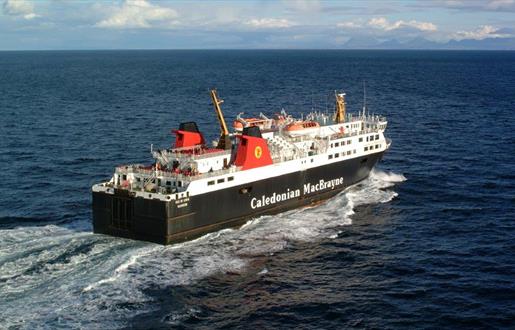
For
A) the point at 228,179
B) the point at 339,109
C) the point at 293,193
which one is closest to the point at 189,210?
A: the point at 228,179

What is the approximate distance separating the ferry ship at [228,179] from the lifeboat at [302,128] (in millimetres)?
100

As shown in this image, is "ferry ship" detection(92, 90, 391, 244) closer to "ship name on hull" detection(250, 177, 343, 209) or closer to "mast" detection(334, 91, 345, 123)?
"ship name on hull" detection(250, 177, 343, 209)

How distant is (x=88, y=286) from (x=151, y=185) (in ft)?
43.5

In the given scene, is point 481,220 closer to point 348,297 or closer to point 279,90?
point 348,297

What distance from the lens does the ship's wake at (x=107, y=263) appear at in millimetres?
36250

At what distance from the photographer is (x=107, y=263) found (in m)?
43.5

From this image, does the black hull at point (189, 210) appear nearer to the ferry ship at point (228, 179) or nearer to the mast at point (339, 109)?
the ferry ship at point (228, 179)

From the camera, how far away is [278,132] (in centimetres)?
6191

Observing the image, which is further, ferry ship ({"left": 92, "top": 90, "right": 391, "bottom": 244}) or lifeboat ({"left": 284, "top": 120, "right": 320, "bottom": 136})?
lifeboat ({"left": 284, "top": 120, "right": 320, "bottom": 136})

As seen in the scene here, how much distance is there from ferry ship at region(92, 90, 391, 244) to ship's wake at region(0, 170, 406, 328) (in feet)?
3.86

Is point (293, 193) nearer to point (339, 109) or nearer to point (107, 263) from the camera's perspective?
point (339, 109)

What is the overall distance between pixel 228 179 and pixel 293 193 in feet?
27.7

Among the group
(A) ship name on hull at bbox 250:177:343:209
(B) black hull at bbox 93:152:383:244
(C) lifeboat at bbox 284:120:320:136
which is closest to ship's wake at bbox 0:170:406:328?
(B) black hull at bbox 93:152:383:244

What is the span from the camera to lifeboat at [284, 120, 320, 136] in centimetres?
6250
